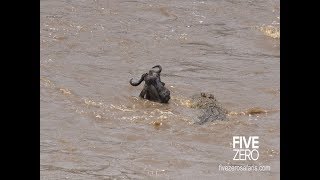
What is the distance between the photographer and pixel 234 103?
11.0m

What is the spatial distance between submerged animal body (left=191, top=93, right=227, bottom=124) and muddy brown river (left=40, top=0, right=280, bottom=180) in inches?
5.7

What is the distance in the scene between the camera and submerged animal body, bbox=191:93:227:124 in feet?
32.7

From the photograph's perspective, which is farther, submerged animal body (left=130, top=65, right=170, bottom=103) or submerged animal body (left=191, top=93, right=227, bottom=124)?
submerged animal body (left=130, top=65, right=170, bottom=103)

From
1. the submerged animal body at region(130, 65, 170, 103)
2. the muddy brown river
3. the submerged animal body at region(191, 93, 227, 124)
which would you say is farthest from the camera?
the submerged animal body at region(130, 65, 170, 103)

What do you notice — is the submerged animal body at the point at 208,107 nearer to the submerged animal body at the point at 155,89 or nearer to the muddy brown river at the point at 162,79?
the muddy brown river at the point at 162,79

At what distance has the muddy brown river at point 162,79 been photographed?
318 inches

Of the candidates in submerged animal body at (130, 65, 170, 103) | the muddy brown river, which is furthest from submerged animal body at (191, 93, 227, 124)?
submerged animal body at (130, 65, 170, 103)

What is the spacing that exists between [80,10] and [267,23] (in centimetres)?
450

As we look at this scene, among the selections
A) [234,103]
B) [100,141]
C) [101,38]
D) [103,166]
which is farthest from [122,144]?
[101,38]

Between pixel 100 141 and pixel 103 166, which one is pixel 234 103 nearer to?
pixel 100 141

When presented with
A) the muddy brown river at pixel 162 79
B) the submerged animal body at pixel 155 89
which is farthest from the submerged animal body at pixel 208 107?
the submerged animal body at pixel 155 89

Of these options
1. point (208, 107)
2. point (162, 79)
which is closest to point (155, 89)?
point (208, 107)

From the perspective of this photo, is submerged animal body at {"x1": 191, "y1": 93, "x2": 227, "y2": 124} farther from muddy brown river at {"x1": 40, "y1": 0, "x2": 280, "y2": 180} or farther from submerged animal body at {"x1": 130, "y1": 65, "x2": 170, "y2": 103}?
submerged animal body at {"x1": 130, "y1": 65, "x2": 170, "y2": 103}

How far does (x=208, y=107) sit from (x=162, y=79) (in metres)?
1.86
